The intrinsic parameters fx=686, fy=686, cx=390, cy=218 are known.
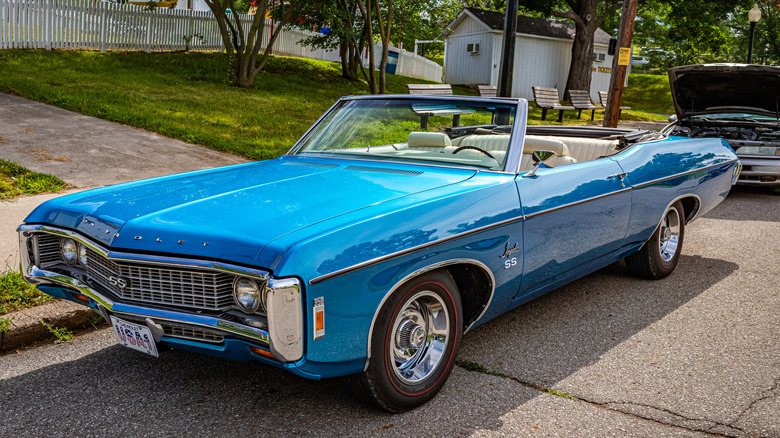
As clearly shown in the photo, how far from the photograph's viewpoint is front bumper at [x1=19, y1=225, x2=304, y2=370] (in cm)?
255

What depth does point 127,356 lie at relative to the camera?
3.79 m

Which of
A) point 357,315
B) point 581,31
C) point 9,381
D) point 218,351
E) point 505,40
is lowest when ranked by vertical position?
point 9,381

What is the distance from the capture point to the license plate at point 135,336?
9.60ft

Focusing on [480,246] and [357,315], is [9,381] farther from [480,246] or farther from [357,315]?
[480,246]

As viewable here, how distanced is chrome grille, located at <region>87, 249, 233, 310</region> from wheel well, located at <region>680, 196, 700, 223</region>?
4092mm

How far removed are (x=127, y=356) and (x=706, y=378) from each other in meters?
3.11

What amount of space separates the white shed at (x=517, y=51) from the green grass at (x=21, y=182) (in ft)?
72.8

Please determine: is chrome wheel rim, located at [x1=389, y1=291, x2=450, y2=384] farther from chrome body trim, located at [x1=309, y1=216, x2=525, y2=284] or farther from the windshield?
the windshield

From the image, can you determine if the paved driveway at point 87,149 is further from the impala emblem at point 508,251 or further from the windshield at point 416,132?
the impala emblem at point 508,251

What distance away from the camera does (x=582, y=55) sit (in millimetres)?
27031


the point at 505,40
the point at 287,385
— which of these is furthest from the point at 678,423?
the point at 505,40

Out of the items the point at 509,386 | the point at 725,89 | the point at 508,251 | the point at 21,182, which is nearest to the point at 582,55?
the point at 725,89

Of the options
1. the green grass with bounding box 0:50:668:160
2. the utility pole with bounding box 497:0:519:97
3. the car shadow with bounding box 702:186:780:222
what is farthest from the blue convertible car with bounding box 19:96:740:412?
the utility pole with bounding box 497:0:519:97

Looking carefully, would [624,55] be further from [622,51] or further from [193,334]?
[193,334]
